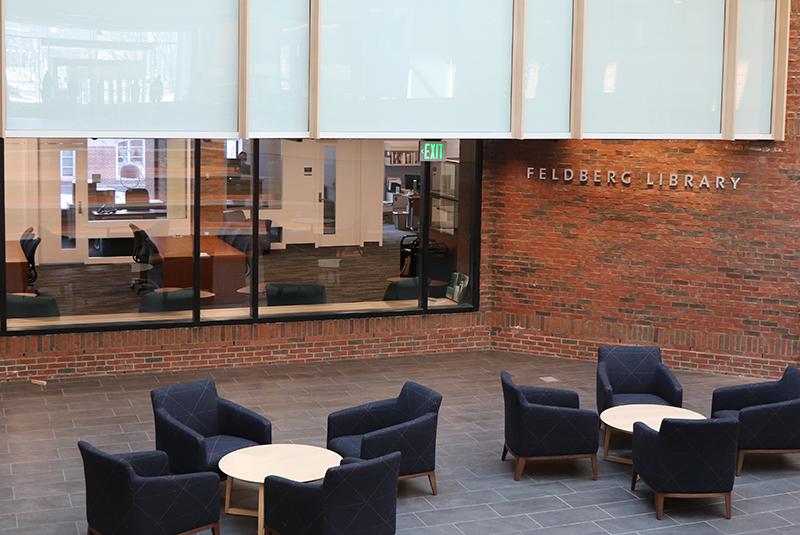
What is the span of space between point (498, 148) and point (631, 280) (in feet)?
8.28

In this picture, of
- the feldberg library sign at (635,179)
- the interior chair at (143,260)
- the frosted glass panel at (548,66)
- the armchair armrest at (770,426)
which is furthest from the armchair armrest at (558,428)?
the interior chair at (143,260)

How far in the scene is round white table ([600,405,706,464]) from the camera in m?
11.4

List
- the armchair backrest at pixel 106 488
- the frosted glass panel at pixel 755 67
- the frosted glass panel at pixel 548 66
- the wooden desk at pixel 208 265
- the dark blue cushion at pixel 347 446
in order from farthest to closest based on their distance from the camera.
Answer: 1. the wooden desk at pixel 208 265
2. the frosted glass panel at pixel 755 67
3. the frosted glass panel at pixel 548 66
4. the dark blue cushion at pixel 347 446
5. the armchair backrest at pixel 106 488

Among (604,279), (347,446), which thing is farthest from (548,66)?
(347,446)

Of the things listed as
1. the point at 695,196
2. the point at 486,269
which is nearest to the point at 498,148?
the point at 486,269

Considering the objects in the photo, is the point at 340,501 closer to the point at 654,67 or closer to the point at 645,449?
the point at 645,449

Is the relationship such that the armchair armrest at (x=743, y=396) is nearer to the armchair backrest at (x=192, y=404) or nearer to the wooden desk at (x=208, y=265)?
the armchair backrest at (x=192, y=404)

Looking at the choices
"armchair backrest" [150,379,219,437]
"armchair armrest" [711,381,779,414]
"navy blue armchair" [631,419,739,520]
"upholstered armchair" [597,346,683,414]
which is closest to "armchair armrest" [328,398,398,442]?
"armchair backrest" [150,379,219,437]

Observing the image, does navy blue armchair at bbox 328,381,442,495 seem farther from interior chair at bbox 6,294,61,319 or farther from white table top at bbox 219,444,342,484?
interior chair at bbox 6,294,61,319

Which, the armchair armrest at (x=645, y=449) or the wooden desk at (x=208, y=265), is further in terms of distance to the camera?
the wooden desk at (x=208, y=265)

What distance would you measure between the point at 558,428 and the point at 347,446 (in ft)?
6.51

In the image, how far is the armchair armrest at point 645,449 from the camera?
10258 millimetres

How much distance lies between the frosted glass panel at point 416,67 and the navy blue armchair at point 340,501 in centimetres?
473

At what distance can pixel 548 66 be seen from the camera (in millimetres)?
13484
